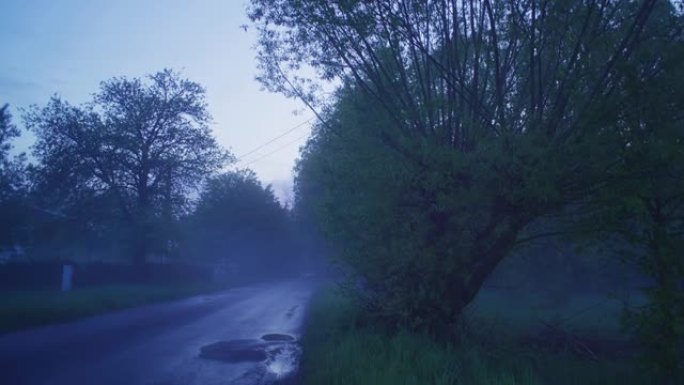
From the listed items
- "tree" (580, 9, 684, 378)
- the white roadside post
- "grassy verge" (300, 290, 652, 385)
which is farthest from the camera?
the white roadside post

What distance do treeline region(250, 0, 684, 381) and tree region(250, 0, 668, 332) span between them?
3cm

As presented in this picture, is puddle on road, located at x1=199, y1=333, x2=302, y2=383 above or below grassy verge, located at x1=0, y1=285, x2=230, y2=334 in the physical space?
below

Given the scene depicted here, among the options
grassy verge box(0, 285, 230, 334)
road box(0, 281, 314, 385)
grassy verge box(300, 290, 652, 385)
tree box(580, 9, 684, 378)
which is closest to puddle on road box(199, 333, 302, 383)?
road box(0, 281, 314, 385)

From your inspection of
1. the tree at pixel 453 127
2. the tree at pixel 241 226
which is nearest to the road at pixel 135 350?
the tree at pixel 453 127

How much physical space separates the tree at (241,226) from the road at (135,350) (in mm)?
32745

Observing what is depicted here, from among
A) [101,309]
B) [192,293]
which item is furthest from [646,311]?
[192,293]

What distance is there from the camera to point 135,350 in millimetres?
11148

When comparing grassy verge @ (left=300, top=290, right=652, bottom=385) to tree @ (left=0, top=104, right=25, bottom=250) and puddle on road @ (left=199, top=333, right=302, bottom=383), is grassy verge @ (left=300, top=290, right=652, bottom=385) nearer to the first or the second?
puddle on road @ (left=199, top=333, right=302, bottom=383)

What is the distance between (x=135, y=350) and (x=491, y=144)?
26.6 feet

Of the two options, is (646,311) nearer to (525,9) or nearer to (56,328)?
(525,9)

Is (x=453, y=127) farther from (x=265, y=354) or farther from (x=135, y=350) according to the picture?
(x=135, y=350)

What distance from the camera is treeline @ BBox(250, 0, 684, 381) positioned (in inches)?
310

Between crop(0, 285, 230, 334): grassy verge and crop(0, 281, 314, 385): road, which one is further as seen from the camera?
crop(0, 285, 230, 334): grassy verge

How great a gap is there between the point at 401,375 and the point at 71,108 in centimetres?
2978
